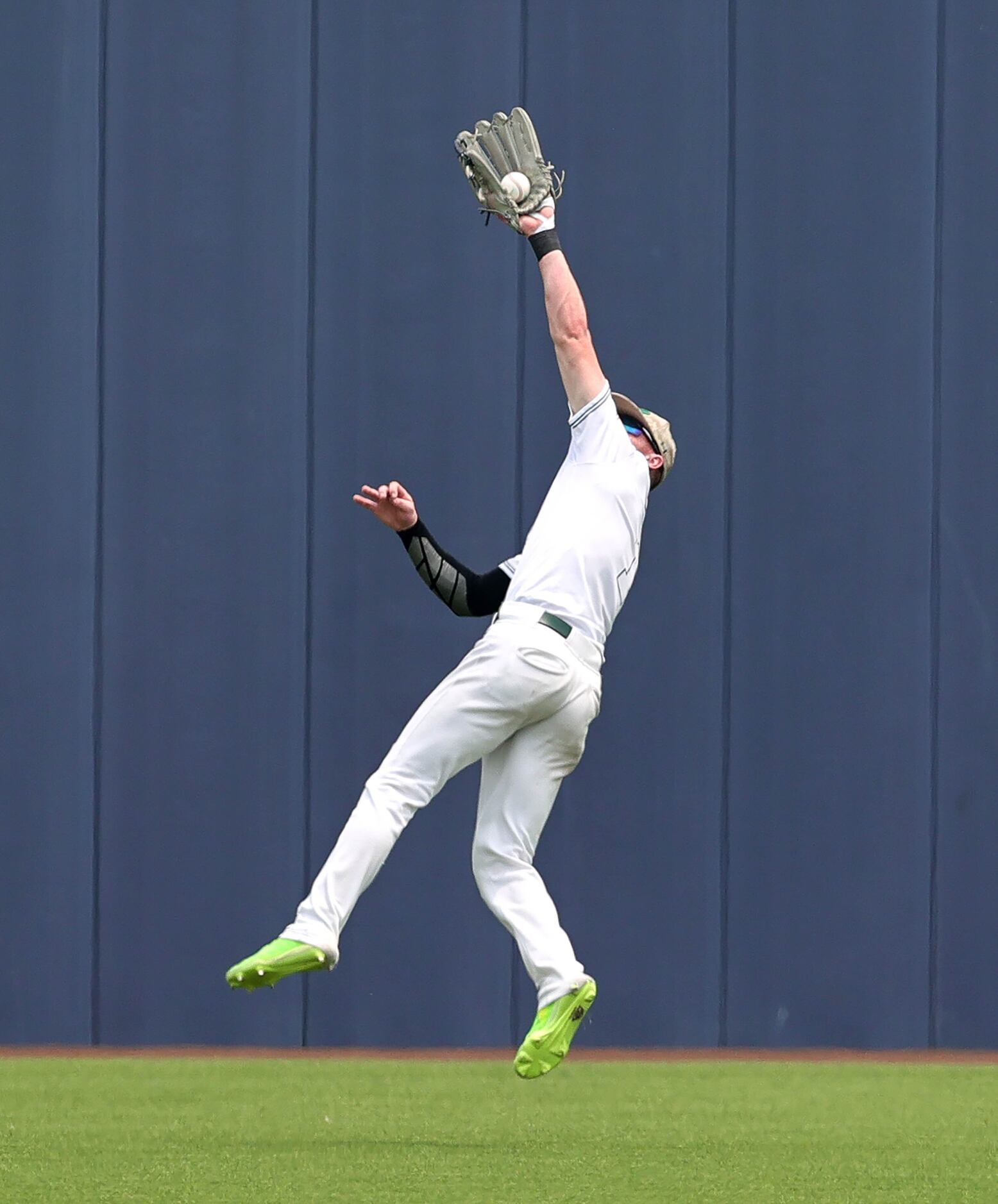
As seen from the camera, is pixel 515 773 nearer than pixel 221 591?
Yes

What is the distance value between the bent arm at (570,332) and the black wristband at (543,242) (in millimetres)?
18

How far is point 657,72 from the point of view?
7.97 meters

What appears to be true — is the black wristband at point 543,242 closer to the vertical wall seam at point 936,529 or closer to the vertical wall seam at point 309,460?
the vertical wall seam at point 309,460

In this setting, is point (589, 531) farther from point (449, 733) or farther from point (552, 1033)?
point (552, 1033)

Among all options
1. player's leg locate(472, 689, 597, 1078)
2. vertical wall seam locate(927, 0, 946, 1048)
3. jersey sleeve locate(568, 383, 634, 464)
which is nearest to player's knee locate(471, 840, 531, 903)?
player's leg locate(472, 689, 597, 1078)

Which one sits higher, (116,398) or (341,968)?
(116,398)

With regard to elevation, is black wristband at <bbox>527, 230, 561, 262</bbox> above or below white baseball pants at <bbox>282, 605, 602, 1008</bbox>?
above

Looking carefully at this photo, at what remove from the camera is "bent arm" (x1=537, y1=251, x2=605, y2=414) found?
5.22m

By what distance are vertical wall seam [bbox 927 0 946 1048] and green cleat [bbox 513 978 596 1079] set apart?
3.01m

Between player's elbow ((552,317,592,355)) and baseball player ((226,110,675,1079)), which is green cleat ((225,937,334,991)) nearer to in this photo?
baseball player ((226,110,675,1079))

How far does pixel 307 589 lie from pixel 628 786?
147cm

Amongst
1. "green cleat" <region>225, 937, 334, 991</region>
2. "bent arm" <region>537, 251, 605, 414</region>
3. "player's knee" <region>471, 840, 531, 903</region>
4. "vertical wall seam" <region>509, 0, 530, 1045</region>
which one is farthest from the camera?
"vertical wall seam" <region>509, 0, 530, 1045</region>

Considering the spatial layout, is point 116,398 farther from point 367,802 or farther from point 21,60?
point 367,802

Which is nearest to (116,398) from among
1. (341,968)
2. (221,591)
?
(221,591)
